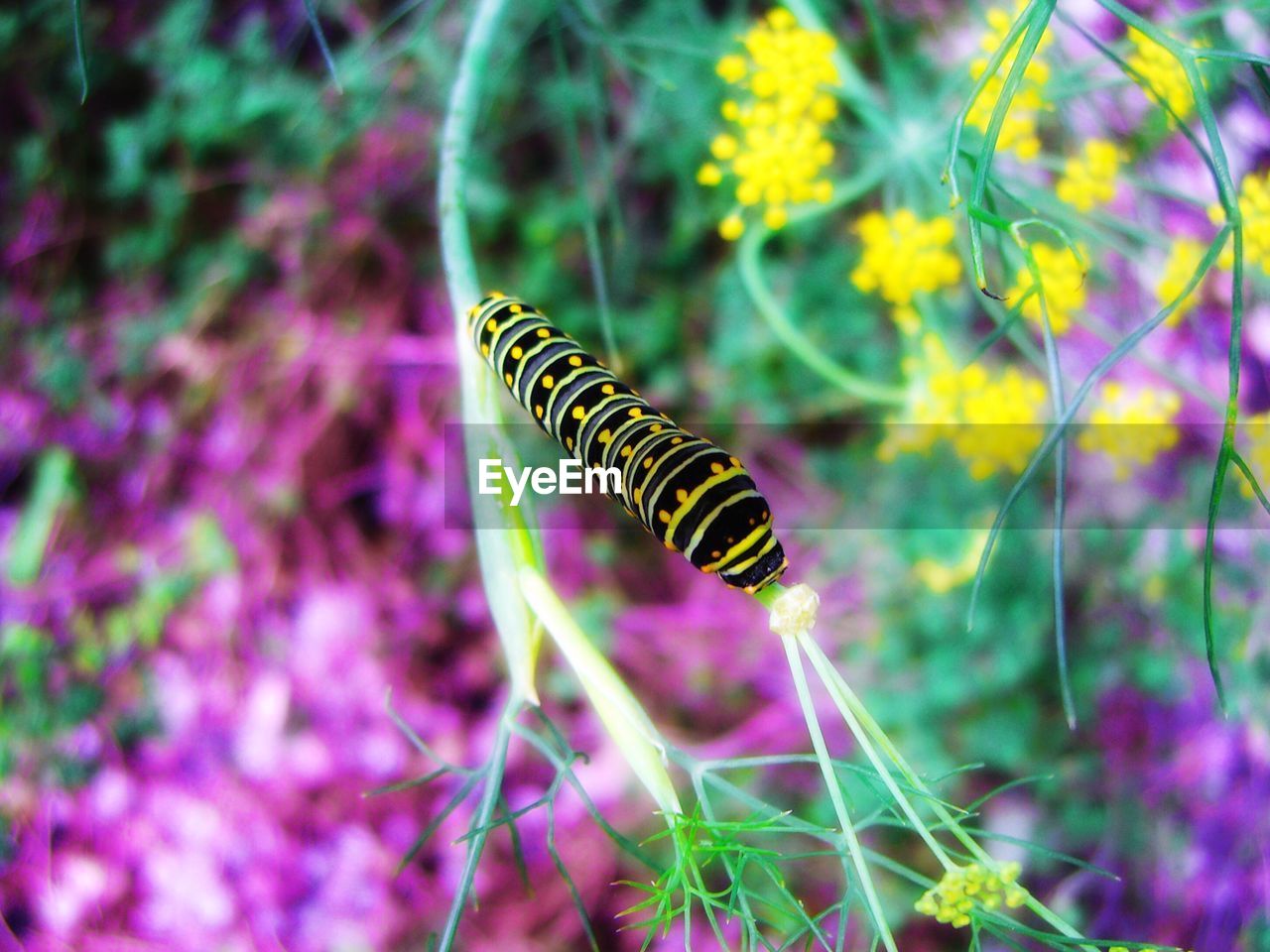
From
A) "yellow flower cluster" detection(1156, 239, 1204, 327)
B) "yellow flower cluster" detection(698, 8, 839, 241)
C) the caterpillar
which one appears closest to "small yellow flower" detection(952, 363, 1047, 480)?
"yellow flower cluster" detection(1156, 239, 1204, 327)

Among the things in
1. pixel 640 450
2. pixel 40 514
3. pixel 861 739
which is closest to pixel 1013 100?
pixel 640 450

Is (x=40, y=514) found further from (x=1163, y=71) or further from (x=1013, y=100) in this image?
(x=1163, y=71)

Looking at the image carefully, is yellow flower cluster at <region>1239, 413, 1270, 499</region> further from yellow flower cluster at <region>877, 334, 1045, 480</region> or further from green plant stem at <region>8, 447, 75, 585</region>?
green plant stem at <region>8, 447, 75, 585</region>

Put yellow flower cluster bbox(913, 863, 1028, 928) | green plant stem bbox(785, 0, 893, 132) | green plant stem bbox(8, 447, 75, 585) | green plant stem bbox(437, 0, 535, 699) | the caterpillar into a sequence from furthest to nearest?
A: green plant stem bbox(8, 447, 75, 585) → green plant stem bbox(785, 0, 893, 132) → green plant stem bbox(437, 0, 535, 699) → the caterpillar → yellow flower cluster bbox(913, 863, 1028, 928)

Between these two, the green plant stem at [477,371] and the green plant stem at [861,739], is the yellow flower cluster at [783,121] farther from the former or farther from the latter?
the green plant stem at [861,739]

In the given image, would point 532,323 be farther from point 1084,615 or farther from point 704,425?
point 1084,615
